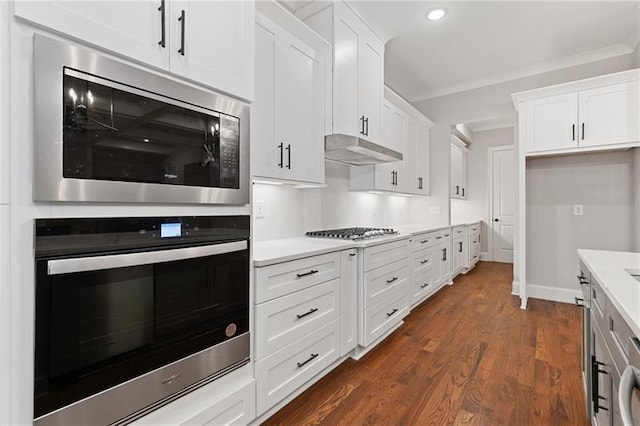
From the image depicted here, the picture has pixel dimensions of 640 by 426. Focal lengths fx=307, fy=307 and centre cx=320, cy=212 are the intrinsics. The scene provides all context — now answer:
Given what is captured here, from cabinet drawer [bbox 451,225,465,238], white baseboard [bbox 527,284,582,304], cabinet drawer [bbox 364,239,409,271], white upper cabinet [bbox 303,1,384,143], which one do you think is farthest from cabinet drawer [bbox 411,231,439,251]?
white baseboard [bbox 527,284,582,304]

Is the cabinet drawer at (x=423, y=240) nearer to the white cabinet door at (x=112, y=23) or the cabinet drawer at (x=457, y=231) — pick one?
the cabinet drawer at (x=457, y=231)

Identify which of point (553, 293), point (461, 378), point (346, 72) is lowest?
point (461, 378)

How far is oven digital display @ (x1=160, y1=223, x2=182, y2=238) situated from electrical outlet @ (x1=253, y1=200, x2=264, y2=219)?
3.62ft

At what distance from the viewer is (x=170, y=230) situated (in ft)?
3.87

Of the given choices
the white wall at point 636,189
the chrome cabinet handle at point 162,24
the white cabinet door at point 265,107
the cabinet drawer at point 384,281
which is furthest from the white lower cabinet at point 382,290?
the white wall at point 636,189

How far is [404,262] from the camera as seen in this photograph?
9.82ft

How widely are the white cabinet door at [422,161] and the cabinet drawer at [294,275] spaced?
107 inches

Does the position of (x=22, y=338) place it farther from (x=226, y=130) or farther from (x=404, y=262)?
(x=404, y=262)

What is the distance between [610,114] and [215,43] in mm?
3805

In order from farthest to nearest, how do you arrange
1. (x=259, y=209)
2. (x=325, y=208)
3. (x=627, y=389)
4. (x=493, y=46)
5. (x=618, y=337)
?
(x=493, y=46) → (x=325, y=208) → (x=259, y=209) → (x=618, y=337) → (x=627, y=389)

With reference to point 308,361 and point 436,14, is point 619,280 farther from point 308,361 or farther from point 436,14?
point 436,14

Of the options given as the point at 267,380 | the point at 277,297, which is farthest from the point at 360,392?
the point at 277,297

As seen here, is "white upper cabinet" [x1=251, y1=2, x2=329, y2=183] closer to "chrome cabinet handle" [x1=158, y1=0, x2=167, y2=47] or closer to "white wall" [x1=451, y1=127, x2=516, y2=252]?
"chrome cabinet handle" [x1=158, y1=0, x2=167, y2=47]

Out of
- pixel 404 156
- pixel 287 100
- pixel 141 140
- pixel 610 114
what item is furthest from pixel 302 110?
pixel 610 114
